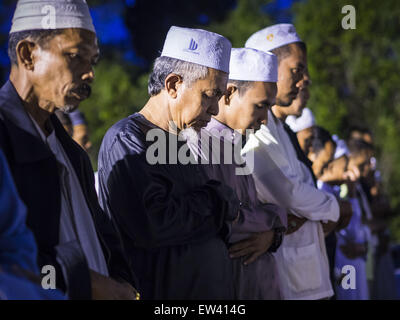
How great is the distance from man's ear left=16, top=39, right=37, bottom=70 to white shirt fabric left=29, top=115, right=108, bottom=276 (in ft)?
0.64

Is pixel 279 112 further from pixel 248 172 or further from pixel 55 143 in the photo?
pixel 55 143

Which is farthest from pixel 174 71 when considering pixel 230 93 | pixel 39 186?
pixel 39 186

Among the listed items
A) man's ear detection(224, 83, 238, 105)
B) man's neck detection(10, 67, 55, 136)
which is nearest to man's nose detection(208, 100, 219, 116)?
man's ear detection(224, 83, 238, 105)

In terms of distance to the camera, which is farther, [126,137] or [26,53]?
[126,137]

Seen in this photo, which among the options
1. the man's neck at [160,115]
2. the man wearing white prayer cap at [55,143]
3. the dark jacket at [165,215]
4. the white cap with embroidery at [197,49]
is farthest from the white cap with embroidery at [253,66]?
the man wearing white prayer cap at [55,143]

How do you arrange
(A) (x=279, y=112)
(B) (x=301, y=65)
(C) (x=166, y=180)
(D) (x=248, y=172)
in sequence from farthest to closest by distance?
1. (A) (x=279, y=112)
2. (B) (x=301, y=65)
3. (D) (x=248, y=172)
4. (C) (x=166, y=180)

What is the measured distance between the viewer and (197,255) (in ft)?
9.82

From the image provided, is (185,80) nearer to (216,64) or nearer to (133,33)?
(216,64)

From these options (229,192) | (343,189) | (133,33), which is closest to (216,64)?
(229,192)

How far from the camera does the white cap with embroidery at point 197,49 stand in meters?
3.23

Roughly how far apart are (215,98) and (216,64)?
166 millimetres

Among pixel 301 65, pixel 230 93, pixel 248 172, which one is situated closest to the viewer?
pixel 248 172

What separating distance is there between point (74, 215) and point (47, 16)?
27.3 inches

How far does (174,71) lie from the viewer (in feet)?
10.6
